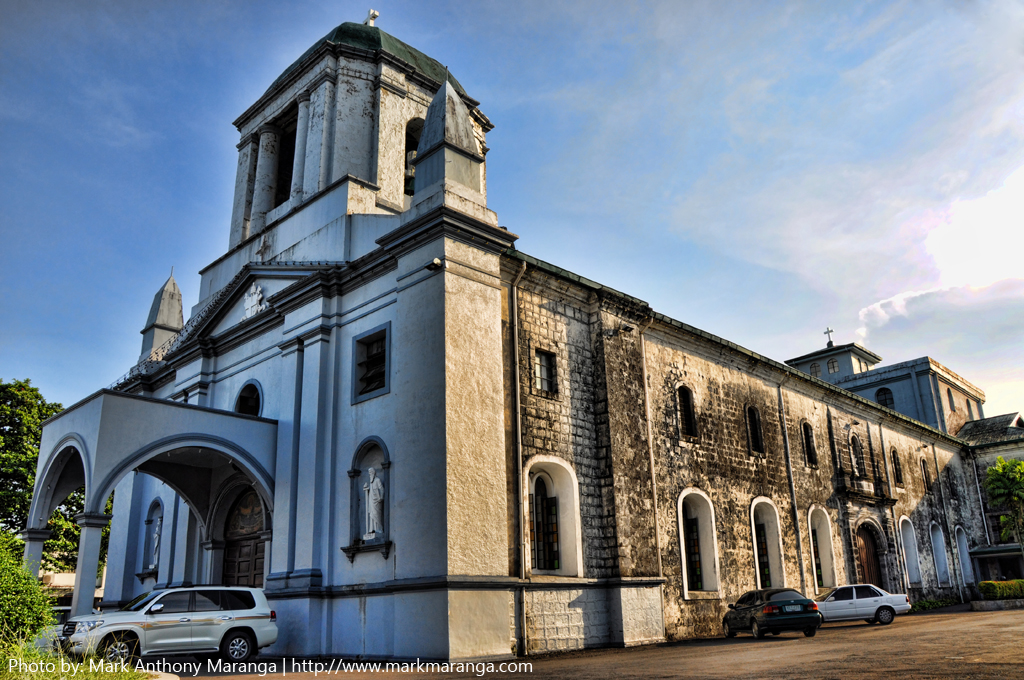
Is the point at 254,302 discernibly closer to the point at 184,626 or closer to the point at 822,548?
the point at 184,626

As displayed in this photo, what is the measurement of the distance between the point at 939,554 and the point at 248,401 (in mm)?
28922

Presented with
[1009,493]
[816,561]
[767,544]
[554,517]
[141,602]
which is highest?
[1009,493]

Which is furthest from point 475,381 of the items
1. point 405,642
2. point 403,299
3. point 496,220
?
point 405,642

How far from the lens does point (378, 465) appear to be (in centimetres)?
1440

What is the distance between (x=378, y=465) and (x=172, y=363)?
402 inches

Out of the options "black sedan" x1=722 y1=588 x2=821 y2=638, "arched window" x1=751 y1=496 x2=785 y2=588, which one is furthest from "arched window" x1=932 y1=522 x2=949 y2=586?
→ "black sedan" x1=722 y1=588 x2=821 y2=638

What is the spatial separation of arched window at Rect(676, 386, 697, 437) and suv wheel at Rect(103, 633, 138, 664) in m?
13.0

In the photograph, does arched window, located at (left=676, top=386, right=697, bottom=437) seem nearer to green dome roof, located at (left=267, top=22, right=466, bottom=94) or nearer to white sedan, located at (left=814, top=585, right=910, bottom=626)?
white sedan, located at (left=814, top=585, right=910, bottom=626)

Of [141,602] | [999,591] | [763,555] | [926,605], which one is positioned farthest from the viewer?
[926,605]

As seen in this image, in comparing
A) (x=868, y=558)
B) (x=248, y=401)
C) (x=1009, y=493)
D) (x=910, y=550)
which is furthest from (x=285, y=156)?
(x=1009, y=493)

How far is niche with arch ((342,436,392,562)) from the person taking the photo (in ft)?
44.8

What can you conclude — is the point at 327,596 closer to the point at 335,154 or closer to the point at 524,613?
the point at 524,613

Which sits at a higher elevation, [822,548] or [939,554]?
[822,548]

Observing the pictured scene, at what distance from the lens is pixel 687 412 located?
20062 millimetres
